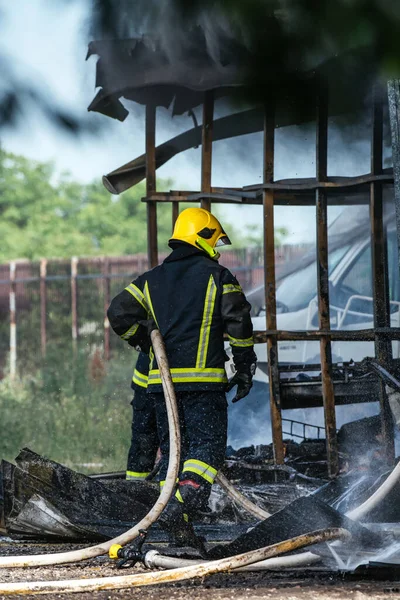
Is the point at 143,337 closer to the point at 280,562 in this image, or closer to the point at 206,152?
the point at 280,562

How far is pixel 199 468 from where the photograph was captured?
5.02 m

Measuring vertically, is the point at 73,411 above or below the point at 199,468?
above

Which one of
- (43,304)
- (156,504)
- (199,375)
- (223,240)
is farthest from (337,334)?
(43,304)

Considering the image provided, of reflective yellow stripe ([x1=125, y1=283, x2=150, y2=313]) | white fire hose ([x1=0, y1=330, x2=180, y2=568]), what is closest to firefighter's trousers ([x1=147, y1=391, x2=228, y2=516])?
white fire hose ([x1=0, y1=330, x2=180, y2=568])

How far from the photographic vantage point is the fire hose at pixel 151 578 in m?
3.96

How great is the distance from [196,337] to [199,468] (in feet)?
2.34

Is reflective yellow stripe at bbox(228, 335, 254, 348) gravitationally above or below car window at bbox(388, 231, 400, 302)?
below

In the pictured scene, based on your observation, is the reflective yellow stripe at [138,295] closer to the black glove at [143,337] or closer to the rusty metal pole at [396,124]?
the black glove at [143,337]

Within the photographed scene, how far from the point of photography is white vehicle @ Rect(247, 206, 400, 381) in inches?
329

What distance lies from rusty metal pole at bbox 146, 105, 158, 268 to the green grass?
9.75 feet

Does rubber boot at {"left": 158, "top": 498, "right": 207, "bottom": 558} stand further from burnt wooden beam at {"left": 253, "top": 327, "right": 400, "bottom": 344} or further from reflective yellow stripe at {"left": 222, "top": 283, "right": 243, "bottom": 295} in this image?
burnt wooden beam at {"left": 253, "top": 327, "right": 400, "bottom": 344}

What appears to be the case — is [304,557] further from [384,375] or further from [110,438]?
[110,438]

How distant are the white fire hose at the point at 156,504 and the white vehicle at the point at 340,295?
345cm

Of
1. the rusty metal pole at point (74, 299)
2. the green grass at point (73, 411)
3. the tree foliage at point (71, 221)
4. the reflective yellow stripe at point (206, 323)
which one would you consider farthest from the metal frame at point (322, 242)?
the tree foliage at point (71, 221)
